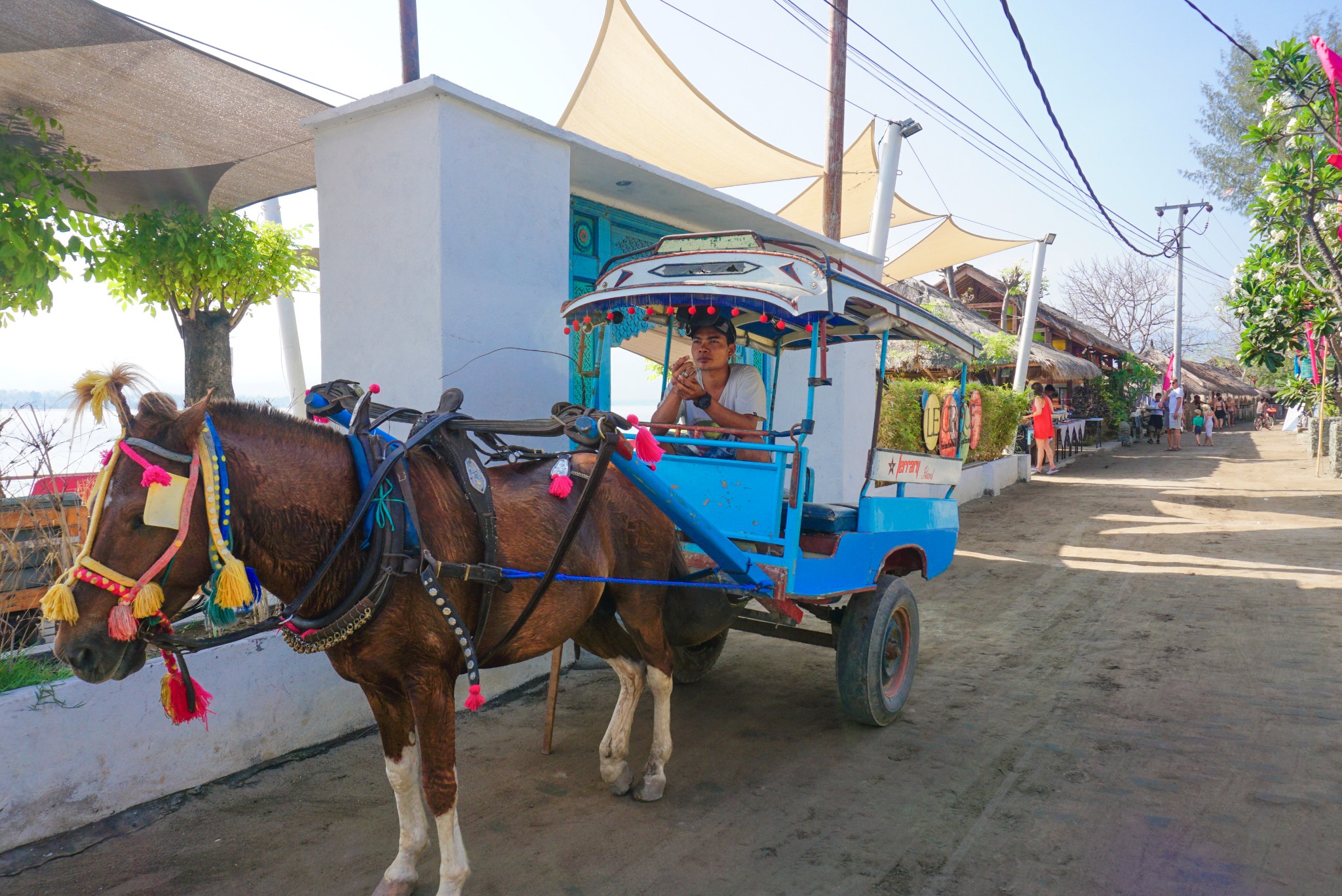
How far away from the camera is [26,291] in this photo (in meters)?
4.21

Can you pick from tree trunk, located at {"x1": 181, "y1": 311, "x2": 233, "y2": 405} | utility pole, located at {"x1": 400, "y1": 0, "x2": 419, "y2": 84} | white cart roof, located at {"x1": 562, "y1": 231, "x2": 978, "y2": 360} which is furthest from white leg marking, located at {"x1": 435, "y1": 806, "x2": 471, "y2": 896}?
utility pole, located at {"x1": 400, "y1": 0, "x2": 419, "y2": 84}

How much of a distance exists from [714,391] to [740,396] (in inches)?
8.7

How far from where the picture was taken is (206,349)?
20.0 feet

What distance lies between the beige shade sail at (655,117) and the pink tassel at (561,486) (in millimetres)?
6681

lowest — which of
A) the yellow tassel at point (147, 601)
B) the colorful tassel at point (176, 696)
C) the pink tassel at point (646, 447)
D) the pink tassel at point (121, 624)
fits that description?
the colorful tassel at point (176, 696)

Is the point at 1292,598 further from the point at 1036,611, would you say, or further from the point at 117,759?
the point at 117,759

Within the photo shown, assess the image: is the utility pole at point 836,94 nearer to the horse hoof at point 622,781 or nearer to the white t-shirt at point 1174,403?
the horse hoof at point 622,781

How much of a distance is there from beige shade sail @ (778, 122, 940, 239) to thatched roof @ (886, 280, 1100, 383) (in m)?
3.35

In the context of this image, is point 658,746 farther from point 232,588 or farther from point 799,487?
point 232,588

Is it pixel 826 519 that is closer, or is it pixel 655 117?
pixel 826 519

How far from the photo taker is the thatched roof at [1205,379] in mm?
38875

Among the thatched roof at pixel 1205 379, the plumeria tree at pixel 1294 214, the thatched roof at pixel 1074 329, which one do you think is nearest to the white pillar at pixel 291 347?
the plumeria tree at pixel 1294 214

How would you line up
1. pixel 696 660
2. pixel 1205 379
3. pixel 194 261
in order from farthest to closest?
pixel 1205 379, pixel 194 261, pixel 696 660

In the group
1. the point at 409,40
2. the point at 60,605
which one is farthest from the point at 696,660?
the point at 409,40
